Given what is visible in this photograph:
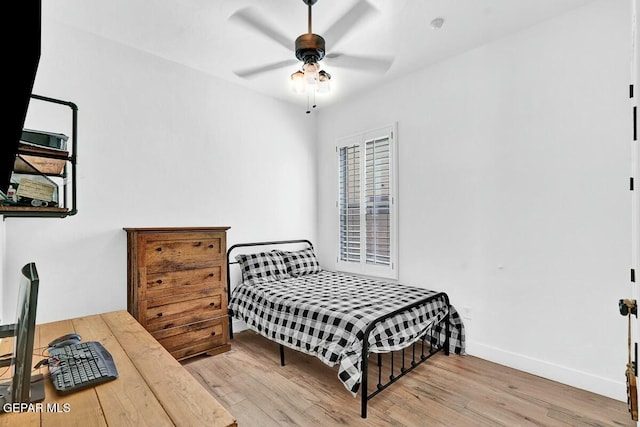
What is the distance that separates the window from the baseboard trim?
1.11 metres

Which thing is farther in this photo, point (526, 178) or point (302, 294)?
point (302, 294)

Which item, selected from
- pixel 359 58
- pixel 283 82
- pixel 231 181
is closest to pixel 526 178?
pixel 359 58

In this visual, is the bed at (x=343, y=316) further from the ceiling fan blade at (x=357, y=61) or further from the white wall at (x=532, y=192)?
the ceiling fan blade at (x=357, y=61)

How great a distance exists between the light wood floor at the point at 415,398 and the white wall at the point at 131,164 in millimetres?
1297

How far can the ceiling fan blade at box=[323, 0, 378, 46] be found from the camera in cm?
234

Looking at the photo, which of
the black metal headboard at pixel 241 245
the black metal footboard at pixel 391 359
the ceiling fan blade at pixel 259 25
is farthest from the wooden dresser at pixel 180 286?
the ceiling fan blade at pixel 259 25

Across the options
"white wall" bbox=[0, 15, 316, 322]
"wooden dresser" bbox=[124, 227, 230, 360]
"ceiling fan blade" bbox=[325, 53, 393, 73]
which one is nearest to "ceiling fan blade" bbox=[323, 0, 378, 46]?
"ceiling fan blade" bbox=[325, 53, 393, 73]

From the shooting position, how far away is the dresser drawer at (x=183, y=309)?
269 centimetres

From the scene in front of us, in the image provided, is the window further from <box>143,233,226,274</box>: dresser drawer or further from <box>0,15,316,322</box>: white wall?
<box>143,233,226,274</box>: dresser drawer

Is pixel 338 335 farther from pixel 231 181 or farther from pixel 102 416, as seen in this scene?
pixel 231 181

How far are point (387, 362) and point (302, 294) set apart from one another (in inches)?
38.8

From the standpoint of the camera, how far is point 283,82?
3674 mm

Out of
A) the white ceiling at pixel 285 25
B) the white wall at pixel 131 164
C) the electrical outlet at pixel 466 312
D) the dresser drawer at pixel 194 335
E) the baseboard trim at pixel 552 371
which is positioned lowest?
the baseboard trim at pixel 552 371

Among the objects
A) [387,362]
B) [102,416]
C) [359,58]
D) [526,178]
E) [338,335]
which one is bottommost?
[387,362]
